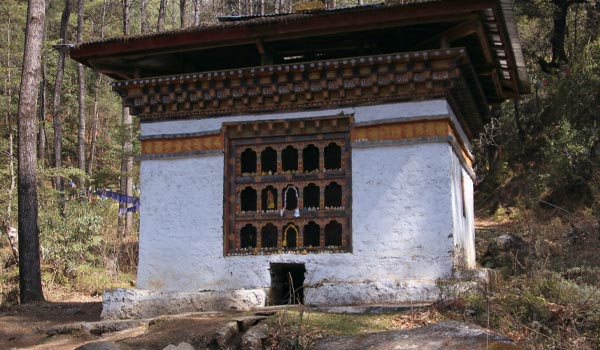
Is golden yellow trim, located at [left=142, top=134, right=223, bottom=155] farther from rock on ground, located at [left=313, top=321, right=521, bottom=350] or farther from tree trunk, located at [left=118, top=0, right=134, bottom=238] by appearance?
tree trunk, located at [left=118, top=0, right=134, bottom=238]

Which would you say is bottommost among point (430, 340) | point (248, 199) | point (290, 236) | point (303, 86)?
point (430, 340)

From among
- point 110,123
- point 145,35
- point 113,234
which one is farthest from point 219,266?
point 110,123

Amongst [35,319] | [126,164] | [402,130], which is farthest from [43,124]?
[402,130]

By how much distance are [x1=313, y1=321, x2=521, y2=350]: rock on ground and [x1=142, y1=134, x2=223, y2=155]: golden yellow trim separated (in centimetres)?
475

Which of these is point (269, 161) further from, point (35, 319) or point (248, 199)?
point (35, 319)

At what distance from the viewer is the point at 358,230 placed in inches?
424

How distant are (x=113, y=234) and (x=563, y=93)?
17556mm

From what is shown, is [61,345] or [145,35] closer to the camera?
[61,345]

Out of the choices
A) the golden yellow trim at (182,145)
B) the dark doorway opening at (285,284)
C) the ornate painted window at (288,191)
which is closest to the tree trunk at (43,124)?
the golden yellow trim at (182,145)

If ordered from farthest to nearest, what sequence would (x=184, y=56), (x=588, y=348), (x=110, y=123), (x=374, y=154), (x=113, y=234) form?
(x=110, y=123) < (x=113, y=234) < (x=184, y=56) < (x=374, y=154) < (x=588, y=348)

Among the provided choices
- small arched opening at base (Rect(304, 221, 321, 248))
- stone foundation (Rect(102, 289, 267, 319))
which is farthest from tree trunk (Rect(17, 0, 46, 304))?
small arched opening at base (Rect(304, 221, 321, 248))

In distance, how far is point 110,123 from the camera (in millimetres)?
42219

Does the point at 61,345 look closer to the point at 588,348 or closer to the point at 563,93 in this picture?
the point at 588,348

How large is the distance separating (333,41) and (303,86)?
5.17ft
